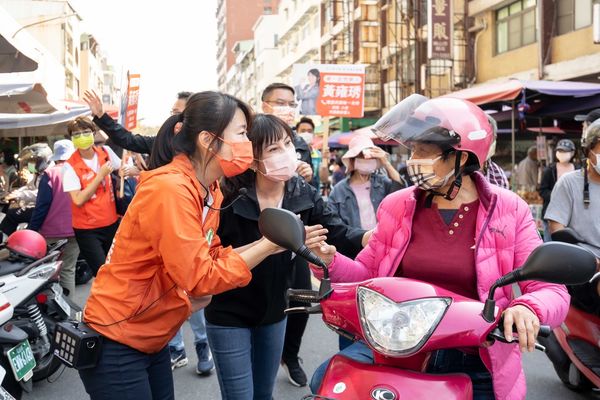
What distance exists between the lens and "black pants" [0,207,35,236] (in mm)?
7680

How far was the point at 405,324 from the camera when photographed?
1.90m

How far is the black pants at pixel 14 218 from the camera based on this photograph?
768 centimetres

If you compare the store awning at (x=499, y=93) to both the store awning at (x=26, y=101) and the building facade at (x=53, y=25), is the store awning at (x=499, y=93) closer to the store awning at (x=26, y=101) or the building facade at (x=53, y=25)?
the store awning at (x=26, y=101)

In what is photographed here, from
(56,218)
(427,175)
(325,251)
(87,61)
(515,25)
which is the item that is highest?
(87,61)

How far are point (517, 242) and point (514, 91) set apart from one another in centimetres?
802

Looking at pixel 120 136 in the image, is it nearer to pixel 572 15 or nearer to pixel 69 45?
pixel 572 15

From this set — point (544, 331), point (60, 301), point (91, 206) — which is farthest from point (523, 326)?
point (91, 206)

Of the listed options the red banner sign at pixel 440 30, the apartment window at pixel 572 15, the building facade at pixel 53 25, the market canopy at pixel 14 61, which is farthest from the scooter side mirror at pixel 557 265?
the building facade at pixel 53 25

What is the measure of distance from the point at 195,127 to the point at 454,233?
1.08 metres

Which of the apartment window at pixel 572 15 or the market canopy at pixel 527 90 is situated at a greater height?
the apartment window at pixel 572 15

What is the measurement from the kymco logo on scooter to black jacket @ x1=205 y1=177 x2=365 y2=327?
1.38m

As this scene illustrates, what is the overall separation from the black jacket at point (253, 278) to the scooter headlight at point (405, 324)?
1.36 metres

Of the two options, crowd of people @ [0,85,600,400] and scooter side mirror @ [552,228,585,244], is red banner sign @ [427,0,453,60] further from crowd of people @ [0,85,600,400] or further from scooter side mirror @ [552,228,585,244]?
crowd of people @ [0,85,600,400]

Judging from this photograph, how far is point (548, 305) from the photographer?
2.08m
